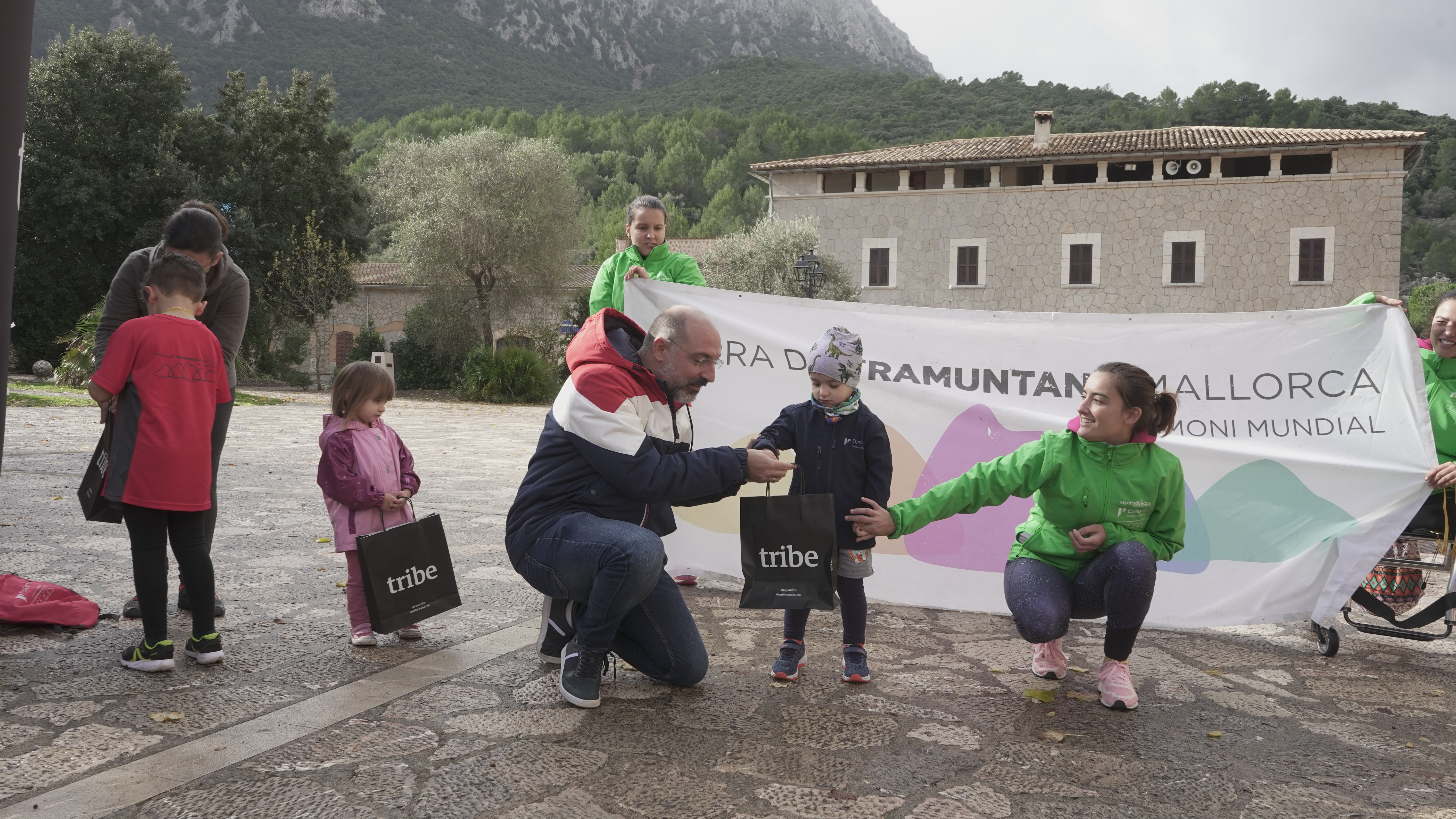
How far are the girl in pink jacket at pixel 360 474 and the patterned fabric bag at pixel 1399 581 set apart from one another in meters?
4.23

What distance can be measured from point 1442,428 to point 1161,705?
202 cm

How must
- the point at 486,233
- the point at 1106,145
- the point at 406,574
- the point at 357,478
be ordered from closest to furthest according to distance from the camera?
1. the point at 406,574
2. the point at 357,478
3. the point at 486,233
4. the point at 1106,145

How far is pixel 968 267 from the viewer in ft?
139

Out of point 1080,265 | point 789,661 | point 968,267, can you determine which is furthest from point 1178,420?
point 1080,265

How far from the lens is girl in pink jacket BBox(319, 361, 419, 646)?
4141 mm

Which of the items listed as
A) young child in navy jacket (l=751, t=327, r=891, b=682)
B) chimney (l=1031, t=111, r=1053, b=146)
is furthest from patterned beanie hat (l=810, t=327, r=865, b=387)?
chimney (l=1031, t=111, r=1053, b=146)

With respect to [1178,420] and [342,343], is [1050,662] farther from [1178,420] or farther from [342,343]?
[342,343]

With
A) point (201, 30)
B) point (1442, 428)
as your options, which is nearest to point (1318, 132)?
point (1442, 428)

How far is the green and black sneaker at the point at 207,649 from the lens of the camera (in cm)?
374

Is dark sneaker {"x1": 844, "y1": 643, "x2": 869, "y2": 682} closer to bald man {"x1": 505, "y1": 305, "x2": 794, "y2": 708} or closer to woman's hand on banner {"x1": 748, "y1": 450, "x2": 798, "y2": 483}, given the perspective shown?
bald man {"x1": 505, "y1": 305, "x2": 794, "y2": 708}

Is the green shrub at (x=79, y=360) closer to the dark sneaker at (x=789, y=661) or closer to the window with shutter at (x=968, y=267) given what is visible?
the dark sneaker at (x=789, y=661)

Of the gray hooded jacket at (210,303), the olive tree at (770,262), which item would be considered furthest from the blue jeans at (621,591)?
the olive tree at (770,262)

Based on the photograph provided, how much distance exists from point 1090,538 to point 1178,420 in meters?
1.59

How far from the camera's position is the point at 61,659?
12.2ft
